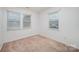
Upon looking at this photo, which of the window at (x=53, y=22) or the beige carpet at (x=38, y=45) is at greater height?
the window at (x=53, y=22)

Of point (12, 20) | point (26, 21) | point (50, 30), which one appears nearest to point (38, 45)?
point (50, 30)

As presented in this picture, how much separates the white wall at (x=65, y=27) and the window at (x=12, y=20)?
408mm

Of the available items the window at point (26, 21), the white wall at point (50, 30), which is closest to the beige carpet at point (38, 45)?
the white wall at point (50, 30)

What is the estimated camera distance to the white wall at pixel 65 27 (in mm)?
2002

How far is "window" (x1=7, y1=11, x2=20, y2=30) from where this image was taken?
2.00m

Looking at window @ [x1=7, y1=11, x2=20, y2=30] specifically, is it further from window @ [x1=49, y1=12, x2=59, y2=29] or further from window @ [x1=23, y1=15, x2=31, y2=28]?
window @ [x1=49, y1=12, x2=59, y2=29]

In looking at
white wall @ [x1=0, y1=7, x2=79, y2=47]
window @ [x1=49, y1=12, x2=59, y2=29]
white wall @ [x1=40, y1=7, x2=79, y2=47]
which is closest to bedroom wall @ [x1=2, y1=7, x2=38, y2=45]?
white wall @ [x1=0, y1=7, x2=79, y2=47]

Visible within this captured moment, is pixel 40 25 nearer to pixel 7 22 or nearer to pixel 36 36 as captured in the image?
pixel 36 36

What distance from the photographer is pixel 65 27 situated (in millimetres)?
2020

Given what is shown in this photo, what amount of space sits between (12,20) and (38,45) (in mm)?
610

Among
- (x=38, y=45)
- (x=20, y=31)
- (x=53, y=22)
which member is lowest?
(x=38, y=45)

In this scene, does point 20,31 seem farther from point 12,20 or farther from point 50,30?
point 50,30

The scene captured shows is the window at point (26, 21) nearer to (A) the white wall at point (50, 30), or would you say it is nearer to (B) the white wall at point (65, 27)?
(A) the white wall at point (50, 30)

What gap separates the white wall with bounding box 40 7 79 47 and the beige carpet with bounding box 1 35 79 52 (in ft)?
0.29
